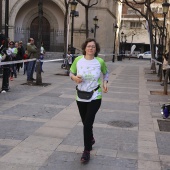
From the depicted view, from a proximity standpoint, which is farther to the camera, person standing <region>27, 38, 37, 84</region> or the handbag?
person standing <region>27, 38, 37, 84</region>

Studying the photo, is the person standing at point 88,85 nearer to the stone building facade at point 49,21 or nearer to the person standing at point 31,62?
the person standing at point 31,62

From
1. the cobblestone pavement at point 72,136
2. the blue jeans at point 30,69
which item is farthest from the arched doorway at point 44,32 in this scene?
the cobblestone pavement at point 72,136

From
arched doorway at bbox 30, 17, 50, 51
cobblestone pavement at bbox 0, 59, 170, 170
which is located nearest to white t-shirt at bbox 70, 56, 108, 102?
cobblestone pavement at bbox 0, 59, 170, 170

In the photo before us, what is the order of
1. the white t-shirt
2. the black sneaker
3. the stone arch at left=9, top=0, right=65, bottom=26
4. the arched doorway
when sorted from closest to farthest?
the black sneaker
the white t-shirt
the stone arch at left=9, top=0, right=65, bottom=26
the arched doorway

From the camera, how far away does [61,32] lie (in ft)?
133

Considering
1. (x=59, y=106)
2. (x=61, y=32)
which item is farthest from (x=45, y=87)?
(x=61, y=32)

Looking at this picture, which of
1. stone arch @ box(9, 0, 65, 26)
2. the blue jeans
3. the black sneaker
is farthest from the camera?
stone arch @ box(9, 0, 65, 26)

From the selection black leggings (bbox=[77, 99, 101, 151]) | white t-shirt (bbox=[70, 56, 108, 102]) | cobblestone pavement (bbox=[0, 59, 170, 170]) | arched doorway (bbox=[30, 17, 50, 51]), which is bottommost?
cobblestone pavement (bbox=[0, 59, 170, 170])

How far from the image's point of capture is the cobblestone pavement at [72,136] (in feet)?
17.7

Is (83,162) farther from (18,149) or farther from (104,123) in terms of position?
(104,123)

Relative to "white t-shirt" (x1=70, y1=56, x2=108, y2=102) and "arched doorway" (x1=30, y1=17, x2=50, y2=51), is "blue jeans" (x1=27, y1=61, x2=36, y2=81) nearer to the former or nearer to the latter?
"white t-shirt" (x1=70, y1=56, x2=108, y2=102)

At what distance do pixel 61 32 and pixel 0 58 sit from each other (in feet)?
95.9

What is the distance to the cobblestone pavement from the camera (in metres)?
5.41

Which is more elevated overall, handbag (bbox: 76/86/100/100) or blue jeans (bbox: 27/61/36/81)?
handbag (bbox: 76/86/100/100)
